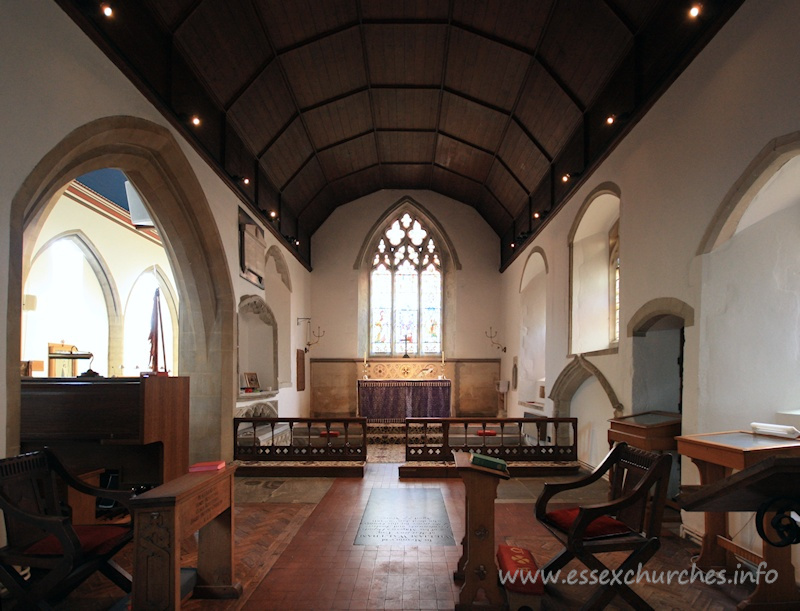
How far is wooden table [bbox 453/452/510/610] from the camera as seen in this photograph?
10.4 feet

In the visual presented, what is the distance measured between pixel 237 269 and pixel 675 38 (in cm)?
592

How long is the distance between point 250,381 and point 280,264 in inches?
94.6

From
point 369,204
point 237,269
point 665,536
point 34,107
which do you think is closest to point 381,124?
point 369,204

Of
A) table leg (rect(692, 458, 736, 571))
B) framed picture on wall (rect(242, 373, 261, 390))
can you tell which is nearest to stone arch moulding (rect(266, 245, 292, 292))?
framed picture on wall (rect(242, 373, 261, 390))

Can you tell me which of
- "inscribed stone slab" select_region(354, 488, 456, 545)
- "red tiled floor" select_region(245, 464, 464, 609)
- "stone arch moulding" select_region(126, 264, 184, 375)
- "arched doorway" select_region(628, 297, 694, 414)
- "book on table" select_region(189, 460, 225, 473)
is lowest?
"inscribed stone slab" select_region(354, 488, 456, 545)

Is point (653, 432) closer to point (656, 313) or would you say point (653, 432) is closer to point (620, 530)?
point (656, 313)

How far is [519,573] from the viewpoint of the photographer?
346cm

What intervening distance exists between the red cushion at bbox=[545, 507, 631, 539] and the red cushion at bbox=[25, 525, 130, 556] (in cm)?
249

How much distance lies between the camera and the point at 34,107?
3730 millimetres

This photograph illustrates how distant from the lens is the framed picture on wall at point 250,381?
31.1 feet

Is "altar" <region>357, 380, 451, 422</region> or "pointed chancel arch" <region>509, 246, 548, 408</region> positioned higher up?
"pointed chancel arch" <region>509, 246, 548, 408</region>

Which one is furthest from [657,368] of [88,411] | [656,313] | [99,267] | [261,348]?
[99,267]

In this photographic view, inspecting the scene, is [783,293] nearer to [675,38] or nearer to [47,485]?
[675,38]

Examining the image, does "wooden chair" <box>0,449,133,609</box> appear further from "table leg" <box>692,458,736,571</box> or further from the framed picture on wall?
the framed picture on wall
